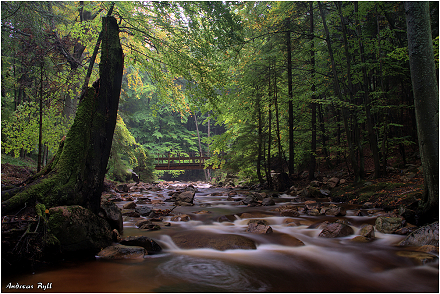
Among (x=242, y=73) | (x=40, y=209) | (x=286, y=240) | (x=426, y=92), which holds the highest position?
(x=242, y=73)

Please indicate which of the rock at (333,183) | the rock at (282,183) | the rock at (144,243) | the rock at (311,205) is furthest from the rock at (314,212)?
the rock at (282,183)

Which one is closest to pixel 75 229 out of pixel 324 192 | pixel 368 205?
pixel 368 205

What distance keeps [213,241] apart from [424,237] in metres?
3.49

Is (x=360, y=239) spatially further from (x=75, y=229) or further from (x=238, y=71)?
(x=238, y=71)

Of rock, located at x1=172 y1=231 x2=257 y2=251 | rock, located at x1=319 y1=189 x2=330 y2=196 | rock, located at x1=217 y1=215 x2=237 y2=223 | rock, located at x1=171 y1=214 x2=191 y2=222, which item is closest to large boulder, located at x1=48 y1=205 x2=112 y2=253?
rock, located at x1=172 y1=231 x2=257 y2=251

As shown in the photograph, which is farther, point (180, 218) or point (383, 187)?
point (383, 187)

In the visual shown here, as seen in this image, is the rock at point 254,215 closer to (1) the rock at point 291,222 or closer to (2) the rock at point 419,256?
(1) the rock at point 291,222

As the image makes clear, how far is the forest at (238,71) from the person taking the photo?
4555mm

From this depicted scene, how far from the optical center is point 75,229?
3107mm

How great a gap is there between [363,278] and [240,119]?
9.67 meters

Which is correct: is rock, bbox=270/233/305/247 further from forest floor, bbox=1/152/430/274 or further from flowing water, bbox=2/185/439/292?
forest floor, bbox=1/152/430/274

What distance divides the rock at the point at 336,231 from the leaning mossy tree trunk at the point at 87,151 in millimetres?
4347

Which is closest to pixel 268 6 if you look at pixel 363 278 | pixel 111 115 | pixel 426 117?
pixel 426 117

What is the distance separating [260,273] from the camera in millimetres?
3092
